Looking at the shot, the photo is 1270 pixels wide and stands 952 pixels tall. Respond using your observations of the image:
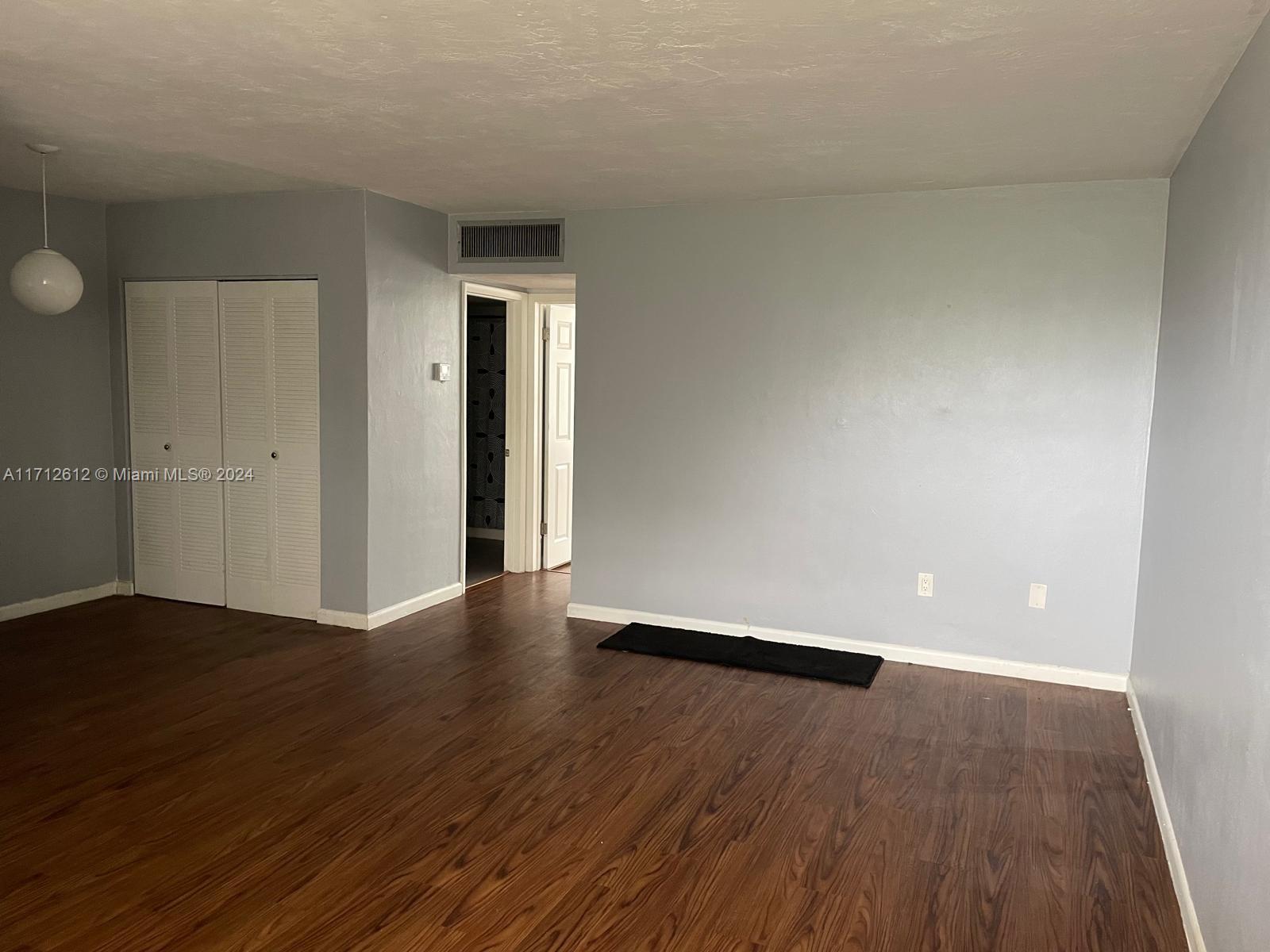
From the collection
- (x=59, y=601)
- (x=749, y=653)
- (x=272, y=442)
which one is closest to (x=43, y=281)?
(x=272, y=442)

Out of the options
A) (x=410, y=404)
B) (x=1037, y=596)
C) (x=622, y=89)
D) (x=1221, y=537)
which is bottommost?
(x=1037, y=596)

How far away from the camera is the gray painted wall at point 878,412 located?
4305 mm

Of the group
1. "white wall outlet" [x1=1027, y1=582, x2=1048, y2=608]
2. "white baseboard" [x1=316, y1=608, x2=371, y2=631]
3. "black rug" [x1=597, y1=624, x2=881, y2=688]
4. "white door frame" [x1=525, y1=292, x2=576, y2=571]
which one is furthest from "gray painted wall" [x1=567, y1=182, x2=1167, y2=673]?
"white baseboard" [x1=316, y1=608, x2=371, y2=631]

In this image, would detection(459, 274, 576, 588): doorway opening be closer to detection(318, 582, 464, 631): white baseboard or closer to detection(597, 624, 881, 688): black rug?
detection(318, 582, 464, 631): white baseboard

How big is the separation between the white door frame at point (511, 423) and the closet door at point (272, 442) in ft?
3.08

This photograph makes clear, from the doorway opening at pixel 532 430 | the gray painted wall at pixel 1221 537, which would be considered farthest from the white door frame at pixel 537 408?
the gray painted wall at pixel 1221 537

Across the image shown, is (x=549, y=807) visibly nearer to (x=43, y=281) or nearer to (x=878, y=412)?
(x=878, y=412)

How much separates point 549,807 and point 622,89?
2.37 metres

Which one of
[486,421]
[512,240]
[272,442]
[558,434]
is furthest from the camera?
[486,421]

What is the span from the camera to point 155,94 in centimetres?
322

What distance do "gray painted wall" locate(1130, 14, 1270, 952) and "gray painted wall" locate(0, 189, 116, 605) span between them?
18.3 ft

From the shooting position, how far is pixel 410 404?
17.4ft

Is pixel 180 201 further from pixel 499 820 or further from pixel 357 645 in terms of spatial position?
pixel 499 820

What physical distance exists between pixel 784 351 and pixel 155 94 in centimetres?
301
